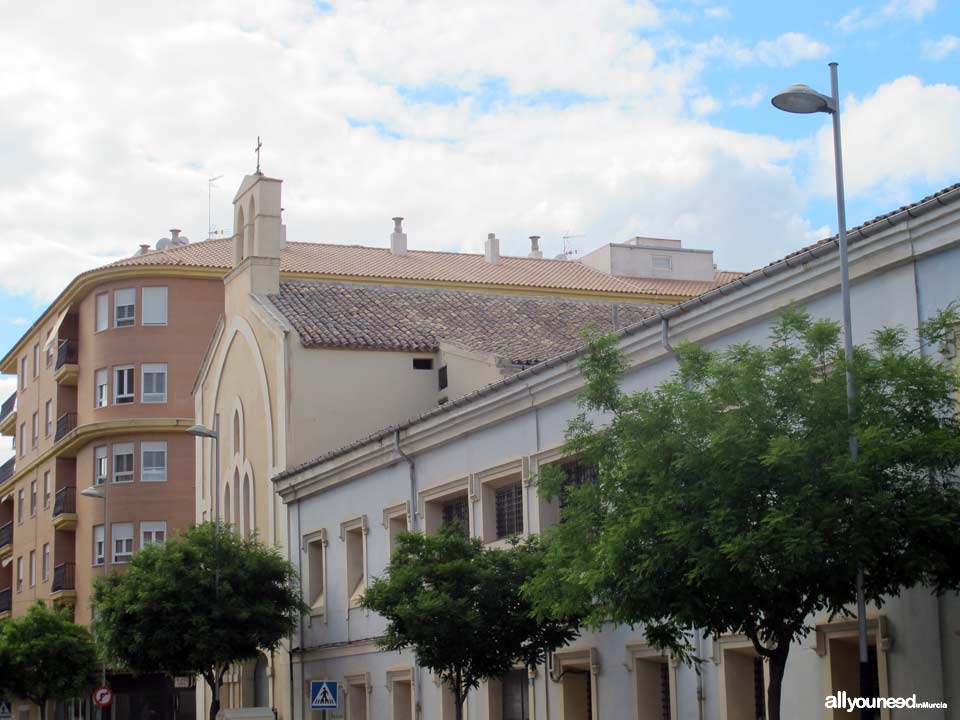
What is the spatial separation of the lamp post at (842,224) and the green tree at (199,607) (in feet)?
67.7

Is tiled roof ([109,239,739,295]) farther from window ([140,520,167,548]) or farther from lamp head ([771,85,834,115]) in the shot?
lamp head ([771,85,834,115])

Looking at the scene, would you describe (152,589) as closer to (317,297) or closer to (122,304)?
(317,297)

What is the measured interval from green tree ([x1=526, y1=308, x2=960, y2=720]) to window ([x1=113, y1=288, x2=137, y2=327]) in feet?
145

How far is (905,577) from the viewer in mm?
14391

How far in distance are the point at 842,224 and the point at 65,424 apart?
50.5m

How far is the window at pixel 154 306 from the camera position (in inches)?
2270

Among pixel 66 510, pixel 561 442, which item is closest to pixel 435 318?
pixel 561 442

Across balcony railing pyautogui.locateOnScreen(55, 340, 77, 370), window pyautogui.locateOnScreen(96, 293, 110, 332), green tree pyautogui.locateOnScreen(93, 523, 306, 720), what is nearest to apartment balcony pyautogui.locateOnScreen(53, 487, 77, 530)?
balcony railing pyautogui.locateOnScreen(55, 340, 77, 370)

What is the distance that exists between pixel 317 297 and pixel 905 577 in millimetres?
28344

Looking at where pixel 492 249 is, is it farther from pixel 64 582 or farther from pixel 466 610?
pixel 466 610

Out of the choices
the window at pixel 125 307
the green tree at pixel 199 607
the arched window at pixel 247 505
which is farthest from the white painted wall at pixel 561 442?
the window at pixel 125 307

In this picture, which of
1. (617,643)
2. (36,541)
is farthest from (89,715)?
(617,643)

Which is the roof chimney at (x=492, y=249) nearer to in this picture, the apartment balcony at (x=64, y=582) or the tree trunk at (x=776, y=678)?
the apartment balcony at (x=64, y=582)

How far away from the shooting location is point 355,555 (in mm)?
33062
